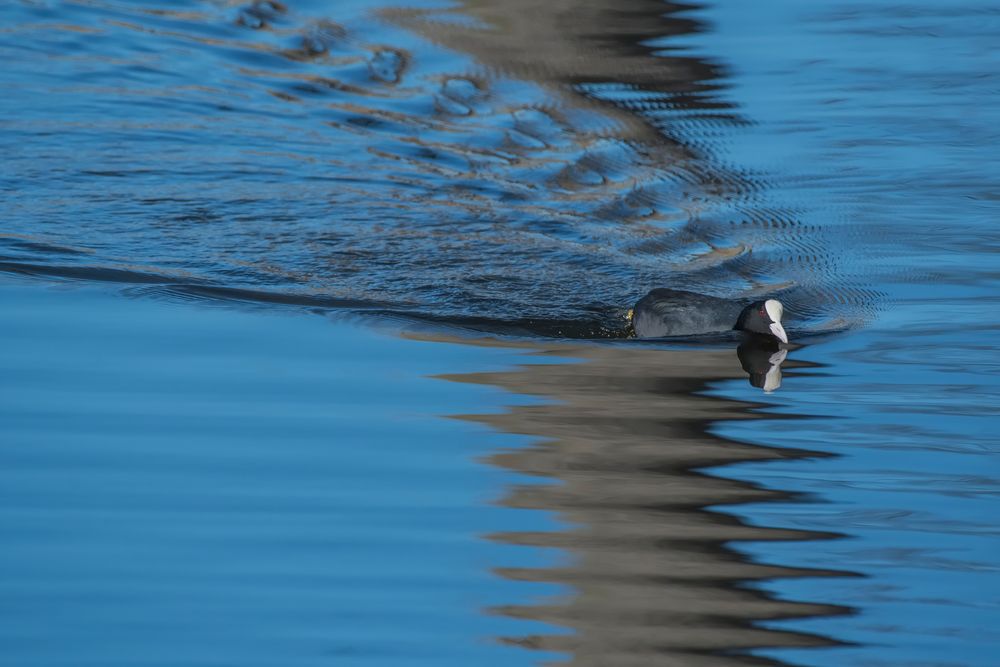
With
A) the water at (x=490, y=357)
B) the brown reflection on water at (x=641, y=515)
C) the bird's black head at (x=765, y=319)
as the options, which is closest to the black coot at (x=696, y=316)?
the bird's black head at (x=765, y=319)

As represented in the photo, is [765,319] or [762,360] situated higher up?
[765,319]

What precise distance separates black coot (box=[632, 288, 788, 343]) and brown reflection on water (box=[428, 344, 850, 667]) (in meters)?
0.29

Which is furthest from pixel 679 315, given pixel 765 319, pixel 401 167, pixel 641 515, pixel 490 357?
pixel 401 167

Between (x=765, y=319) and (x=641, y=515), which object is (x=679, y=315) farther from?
(x=641, y=515)

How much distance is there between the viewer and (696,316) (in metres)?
6.59

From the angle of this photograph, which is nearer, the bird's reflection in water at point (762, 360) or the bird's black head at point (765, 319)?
the bird's reflection in water at point (762, 360)

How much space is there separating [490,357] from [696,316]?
99 centimetres

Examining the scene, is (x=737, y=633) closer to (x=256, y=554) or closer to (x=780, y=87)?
(x=256, y=554)

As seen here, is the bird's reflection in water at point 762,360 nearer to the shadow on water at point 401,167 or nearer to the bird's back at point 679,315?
the bird's back at point 679,315

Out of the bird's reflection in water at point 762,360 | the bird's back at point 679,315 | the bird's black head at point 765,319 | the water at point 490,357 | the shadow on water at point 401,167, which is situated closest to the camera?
the water at point 490,357

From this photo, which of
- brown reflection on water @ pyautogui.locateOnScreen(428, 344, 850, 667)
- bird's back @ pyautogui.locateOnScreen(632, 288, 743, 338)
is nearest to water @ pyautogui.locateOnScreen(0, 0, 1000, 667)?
brown reflection on water @ pyautogui.locateOnScreen(428, 344, 850, 667)

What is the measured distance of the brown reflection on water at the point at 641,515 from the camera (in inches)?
150

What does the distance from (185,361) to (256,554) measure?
1.79 metres

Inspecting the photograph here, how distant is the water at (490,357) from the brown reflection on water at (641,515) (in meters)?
0.01
